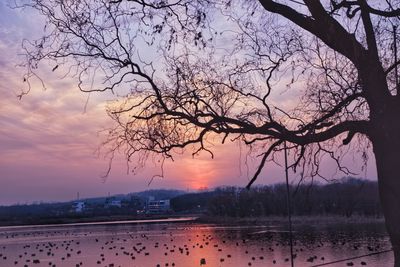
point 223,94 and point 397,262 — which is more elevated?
point 223,94

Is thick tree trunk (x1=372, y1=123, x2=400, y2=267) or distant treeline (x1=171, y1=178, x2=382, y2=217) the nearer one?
thick tree trunk (x1=372, y1=123, x2=400, y2=267)

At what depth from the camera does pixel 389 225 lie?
6844mm

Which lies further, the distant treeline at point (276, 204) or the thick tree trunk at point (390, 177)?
the distant treeline at point (276, 204)

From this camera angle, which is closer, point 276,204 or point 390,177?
point 390,177

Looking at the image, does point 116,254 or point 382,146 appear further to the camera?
point 116,254

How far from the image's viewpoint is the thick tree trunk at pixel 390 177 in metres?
6.78

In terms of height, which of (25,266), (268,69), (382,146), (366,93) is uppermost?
(268,69)

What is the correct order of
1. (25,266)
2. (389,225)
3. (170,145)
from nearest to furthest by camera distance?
(389,225) → (170,145) → (25,266)

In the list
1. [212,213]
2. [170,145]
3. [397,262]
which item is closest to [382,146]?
[397,262]

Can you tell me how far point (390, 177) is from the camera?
22.4 feet

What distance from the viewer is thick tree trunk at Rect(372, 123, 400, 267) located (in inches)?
267

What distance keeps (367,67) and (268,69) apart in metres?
1.78

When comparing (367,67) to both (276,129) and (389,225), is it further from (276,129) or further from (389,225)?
(389,225)

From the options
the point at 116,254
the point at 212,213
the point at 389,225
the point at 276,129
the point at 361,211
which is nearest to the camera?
the point at 389,225
